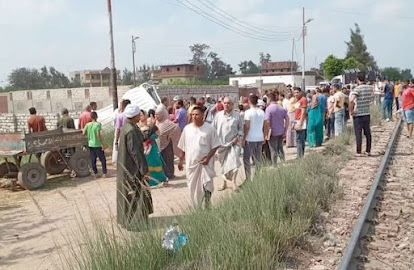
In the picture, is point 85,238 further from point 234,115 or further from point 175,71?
point 175,71

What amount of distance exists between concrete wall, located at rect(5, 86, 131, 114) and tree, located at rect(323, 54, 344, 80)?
40332 millimetres

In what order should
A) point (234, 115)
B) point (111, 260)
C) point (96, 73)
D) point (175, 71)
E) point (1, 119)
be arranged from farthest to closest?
point (96, 73), point (175, 71), point (1, 119), point (234, 115), point (111, 260)

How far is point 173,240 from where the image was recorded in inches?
159

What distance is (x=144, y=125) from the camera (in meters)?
8.87

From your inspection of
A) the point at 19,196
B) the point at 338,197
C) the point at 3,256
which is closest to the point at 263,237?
the point at 338,197

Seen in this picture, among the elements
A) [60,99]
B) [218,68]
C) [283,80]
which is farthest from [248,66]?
[60,99]

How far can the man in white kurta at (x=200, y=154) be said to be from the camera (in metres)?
5.86

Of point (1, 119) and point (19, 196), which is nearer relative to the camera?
point (19, 196)

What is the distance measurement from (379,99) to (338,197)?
2032 centimetres

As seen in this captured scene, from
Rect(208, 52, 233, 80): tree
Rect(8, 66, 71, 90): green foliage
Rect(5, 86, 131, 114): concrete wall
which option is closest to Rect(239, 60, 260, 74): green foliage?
Rect(208, 52, 233, 80): tree

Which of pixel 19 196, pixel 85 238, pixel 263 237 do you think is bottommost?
pixel 19 196

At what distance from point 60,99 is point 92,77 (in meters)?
63.6

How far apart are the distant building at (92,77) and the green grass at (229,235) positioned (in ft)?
276

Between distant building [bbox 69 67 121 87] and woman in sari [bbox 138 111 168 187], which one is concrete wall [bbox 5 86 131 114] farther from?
distant building [bbox 69 67 121 87]
